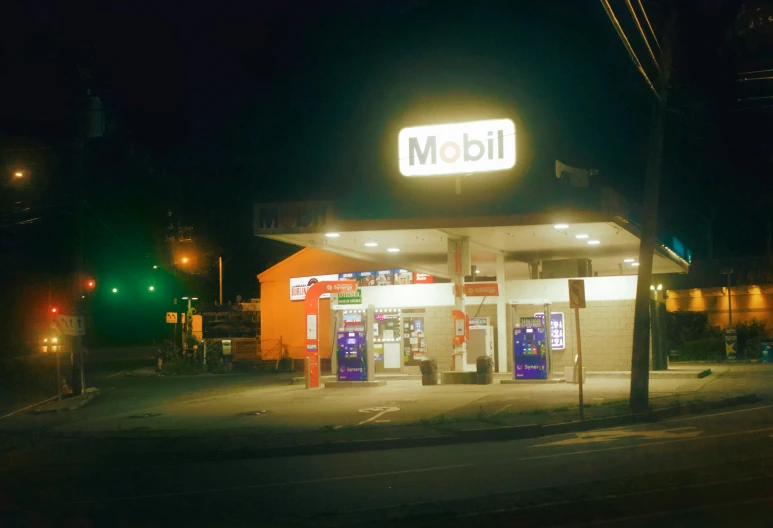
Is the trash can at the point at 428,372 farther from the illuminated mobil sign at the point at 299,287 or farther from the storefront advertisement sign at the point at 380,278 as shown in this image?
the illuminated mobil sign at the point at 299,287

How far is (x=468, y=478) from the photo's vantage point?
1100 centimetres

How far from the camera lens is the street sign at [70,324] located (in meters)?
24.6

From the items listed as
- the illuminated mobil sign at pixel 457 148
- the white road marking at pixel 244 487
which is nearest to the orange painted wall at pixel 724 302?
the illuminated mobil sign at pixel 457 148

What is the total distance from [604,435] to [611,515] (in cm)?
759

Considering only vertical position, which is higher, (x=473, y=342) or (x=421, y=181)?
(x=421, y=181)

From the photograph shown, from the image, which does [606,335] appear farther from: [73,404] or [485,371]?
[73,404]

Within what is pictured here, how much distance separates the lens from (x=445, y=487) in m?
10.3

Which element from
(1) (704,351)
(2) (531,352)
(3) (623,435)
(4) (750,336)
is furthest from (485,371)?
(4) (750,336)

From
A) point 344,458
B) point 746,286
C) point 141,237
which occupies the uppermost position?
point 141,237

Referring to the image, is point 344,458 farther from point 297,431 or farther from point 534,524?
point 534,524

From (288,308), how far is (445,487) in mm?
37448

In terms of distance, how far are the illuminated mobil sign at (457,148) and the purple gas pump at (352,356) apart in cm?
553

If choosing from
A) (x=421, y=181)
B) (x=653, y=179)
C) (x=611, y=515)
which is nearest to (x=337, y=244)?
(x=421, y=181)

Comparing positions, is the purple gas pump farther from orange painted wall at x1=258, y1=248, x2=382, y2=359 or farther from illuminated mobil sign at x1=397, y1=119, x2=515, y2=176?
orange painted wall at x1=258, y1=248, x2=382, y2=359
